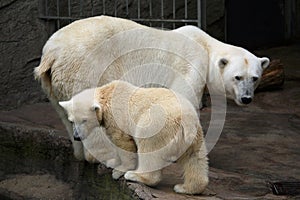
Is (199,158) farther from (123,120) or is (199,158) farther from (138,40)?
(138,40)

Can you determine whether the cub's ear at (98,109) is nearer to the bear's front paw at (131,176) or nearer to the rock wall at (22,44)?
the bear's front paw at (131,176)

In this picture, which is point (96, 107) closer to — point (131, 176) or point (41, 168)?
point (131, 176)

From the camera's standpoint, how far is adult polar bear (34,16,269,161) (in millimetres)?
4887

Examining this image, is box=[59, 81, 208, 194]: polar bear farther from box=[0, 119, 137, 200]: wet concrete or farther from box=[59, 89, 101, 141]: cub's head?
box=[0, 119, 137, 200]: wet concrete

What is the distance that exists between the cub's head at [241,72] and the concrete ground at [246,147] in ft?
1.73

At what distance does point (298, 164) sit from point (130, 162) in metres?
1.53

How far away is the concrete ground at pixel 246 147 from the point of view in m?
4.75

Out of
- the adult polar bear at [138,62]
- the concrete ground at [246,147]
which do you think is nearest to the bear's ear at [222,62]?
the adult polar bear at [138,62]

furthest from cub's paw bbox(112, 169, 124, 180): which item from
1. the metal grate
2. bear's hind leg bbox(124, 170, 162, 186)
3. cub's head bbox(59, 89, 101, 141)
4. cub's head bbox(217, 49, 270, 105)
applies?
the metal grate

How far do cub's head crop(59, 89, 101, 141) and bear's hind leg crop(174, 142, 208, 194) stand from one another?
57cm

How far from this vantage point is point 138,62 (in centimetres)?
518

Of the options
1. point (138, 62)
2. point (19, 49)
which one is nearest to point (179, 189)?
point (138, 62)

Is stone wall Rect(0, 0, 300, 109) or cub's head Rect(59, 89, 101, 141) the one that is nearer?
cub's head Rect(59, 89, 101, 141)

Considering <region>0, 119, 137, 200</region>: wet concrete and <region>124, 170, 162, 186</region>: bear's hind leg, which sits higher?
<region>124, 170, 162, 186</region>: bear's hind leg
